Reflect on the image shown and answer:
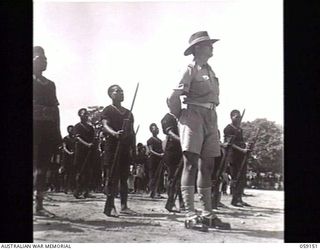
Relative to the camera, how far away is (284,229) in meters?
4.37

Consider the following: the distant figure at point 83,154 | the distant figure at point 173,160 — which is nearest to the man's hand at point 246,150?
the distant figure at point 173,160

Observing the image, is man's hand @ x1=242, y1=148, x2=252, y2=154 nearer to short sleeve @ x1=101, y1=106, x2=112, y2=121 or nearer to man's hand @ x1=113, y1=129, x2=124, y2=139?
man's hand @ x1=113, y1=129, x2=124, y2=139

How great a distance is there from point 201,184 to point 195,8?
1.35 meters

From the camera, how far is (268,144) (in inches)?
173

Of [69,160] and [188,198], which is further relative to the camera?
[69,160]

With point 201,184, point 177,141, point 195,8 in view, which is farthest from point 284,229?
point 195,8

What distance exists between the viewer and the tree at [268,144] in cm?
436

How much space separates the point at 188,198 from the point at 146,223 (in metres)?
0.38

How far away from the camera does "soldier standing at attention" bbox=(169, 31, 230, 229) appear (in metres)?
4.30

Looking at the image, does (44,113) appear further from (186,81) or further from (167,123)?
(186,81)

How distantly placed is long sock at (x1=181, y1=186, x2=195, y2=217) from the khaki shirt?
65cm

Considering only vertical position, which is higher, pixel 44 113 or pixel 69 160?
pixel 44 113

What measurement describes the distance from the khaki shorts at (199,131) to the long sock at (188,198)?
275 mm

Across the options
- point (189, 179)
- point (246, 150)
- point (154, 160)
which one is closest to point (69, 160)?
point (154, 160)
